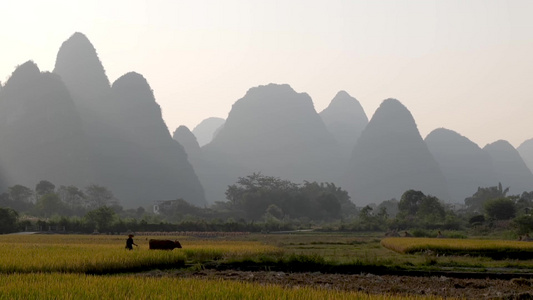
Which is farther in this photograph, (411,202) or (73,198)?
(73,198)

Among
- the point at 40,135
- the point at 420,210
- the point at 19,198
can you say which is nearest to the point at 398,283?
the point at 420,210

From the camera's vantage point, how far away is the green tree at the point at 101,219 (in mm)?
60781

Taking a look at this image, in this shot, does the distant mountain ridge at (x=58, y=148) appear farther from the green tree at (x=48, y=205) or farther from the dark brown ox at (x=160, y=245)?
the dark brown ox at (x=160, y=245)

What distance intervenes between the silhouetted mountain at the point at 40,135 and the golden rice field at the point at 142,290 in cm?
17433

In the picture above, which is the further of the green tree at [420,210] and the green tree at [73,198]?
the green tree at [73,198]

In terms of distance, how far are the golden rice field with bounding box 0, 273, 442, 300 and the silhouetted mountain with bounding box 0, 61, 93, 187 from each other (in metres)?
174

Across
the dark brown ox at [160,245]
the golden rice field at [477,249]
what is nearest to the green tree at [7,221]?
the dark brown ox at [160,245]

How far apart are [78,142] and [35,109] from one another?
21230 millimetres

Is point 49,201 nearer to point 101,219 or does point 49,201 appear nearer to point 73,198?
point 73,198

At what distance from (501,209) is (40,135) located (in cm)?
16217

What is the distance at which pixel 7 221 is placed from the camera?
186 ft

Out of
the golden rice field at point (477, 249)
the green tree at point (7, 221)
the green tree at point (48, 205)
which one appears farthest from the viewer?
the green tree at point (48, 205)

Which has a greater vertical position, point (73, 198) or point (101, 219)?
point (73, 198)

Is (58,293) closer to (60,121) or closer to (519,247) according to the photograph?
(519,247)
